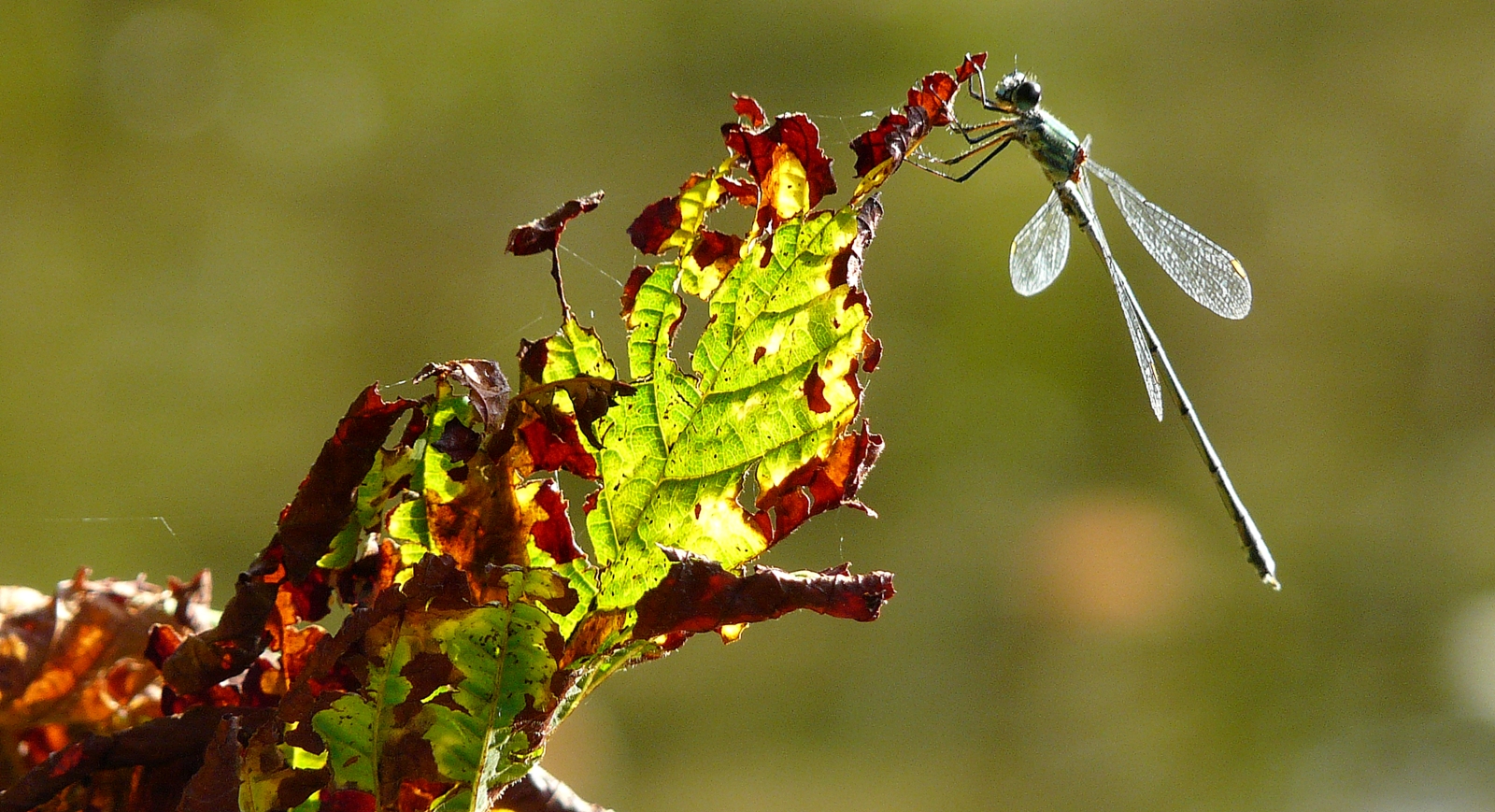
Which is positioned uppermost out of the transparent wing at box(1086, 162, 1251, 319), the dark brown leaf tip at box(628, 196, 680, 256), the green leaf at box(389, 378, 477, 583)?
the transparent wing at box(1086, 162, 1251, 319)

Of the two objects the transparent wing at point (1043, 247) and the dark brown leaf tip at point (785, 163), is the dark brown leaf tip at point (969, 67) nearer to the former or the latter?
the dark brown leaf tip at point (785, 163)

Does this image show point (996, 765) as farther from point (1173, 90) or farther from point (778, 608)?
point (778, 608)

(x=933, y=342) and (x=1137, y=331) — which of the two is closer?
(x=1137, y=331)

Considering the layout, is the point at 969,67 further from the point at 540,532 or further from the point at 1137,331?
the point at 1137,331

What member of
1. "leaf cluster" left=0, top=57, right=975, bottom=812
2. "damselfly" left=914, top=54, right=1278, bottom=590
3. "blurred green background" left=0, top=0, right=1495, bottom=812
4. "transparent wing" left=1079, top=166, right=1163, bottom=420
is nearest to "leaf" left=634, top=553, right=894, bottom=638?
"leaf cluster" left=0, top=57, right=975, bottom=812

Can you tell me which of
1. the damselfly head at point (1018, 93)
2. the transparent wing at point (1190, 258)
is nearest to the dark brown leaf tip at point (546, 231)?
the damselfly head at point (1018, 93)

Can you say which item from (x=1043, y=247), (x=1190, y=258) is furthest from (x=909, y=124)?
(x=1190, y=258)

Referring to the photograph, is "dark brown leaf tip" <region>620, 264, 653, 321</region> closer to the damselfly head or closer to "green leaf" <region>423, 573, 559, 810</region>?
"green leaf" <region>423, 573, 559, 810</region>
